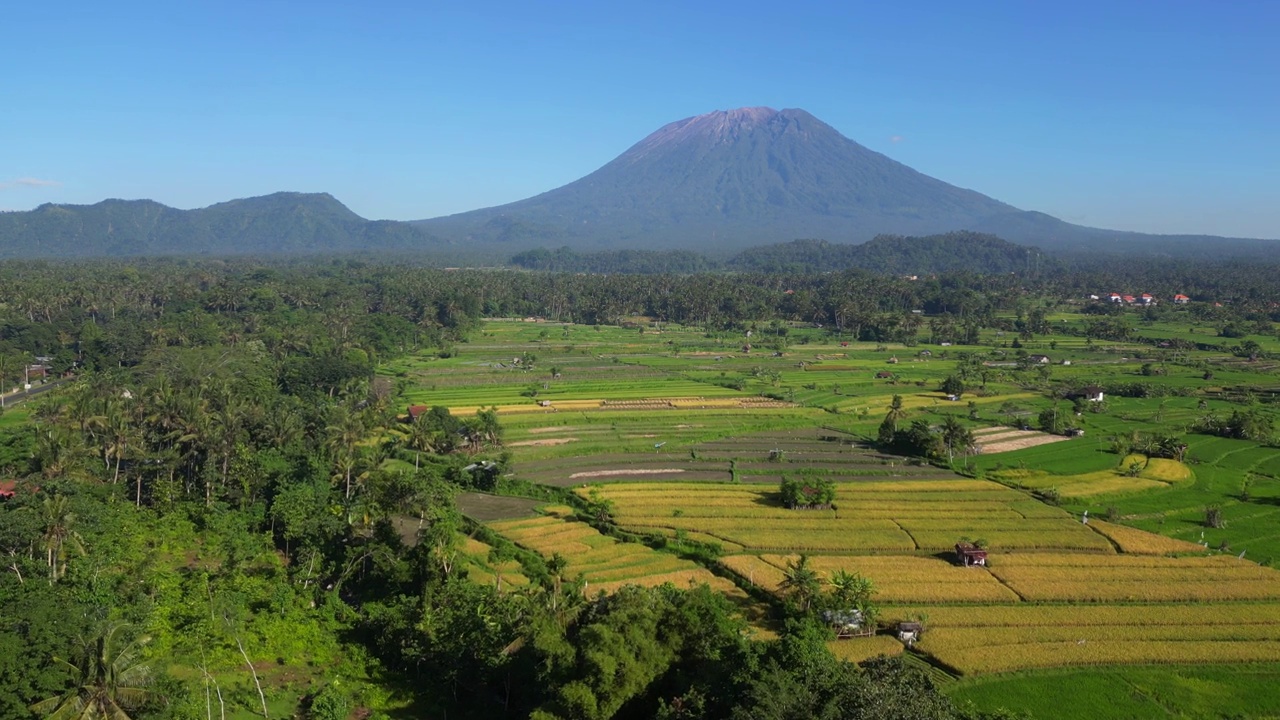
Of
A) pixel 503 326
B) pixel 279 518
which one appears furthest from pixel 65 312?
pixel 279 518

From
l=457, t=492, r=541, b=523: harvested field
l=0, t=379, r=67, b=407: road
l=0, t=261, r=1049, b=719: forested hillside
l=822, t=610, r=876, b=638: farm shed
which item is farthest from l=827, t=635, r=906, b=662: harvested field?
l=0, t=379, r=67, b=407: road

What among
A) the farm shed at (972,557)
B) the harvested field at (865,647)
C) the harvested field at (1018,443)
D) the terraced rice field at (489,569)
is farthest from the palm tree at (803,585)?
the harvested field at (1018,443)

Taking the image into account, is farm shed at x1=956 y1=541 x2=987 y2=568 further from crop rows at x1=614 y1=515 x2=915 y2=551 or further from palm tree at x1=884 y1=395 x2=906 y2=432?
palm tree at x1=884 y1=395 x2=906 y2=432

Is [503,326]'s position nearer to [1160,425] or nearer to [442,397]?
[442,397]

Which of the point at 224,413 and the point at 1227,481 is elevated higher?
the point at 224,413

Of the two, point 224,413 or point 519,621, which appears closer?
point 519,621

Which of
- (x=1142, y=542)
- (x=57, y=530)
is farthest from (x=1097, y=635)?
(x=57, y=530)

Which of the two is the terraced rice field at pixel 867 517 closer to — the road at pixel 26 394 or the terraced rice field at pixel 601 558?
the terraced rice field at pixel 601 558

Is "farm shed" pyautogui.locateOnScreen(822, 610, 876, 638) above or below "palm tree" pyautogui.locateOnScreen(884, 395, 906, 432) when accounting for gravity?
below
